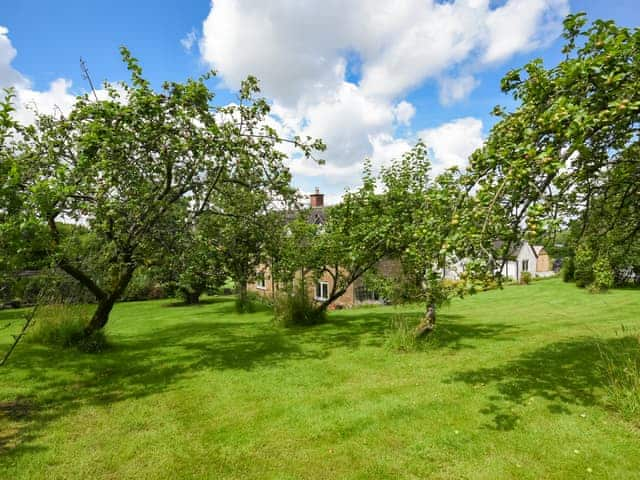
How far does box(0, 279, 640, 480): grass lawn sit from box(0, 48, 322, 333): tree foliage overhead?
3.09m

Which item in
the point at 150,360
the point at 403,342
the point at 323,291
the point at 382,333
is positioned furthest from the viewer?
the point at 323,291

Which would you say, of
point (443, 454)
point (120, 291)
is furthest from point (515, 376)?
point (120, 291)

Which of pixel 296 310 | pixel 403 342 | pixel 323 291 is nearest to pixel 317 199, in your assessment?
pixel 323 291

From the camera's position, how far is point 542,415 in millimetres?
6059

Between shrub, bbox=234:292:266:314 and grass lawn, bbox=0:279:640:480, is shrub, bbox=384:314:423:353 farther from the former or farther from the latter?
shrub, bbox=234:292:266:314

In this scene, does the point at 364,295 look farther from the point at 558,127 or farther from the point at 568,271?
the point at 558,127

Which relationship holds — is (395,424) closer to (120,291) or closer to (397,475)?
(397,475)

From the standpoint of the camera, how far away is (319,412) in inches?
260

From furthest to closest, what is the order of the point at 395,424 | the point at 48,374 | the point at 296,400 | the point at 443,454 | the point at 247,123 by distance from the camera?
1. the point at 247,123
2. the point at 48,374
3. the point at 296,400
4. the point at 395,424
5. the point at 443,454

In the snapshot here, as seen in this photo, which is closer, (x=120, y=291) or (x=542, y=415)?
(x=542, y=415)

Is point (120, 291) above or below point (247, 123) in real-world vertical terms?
below

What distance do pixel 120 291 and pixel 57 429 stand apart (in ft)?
17.2

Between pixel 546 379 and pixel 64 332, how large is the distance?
43.3 ft

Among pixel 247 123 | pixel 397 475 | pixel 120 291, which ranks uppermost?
pixel 247 123
